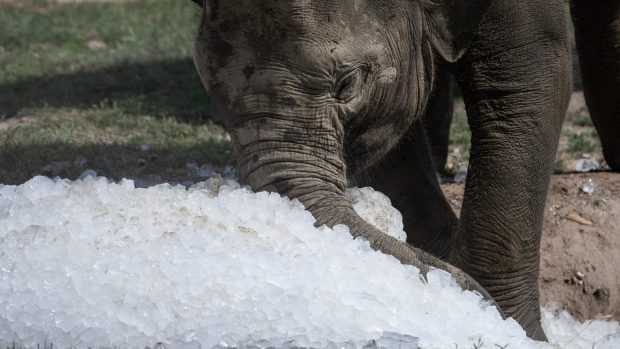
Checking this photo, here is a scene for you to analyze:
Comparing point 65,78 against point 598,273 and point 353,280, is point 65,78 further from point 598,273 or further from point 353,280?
point 353,280

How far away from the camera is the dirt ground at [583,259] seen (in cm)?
618

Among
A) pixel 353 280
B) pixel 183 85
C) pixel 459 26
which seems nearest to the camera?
pixel 353 280

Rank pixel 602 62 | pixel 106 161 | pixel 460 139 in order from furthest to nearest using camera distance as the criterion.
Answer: pixel 460 139 → pixel 602 62 → pixel 106 161

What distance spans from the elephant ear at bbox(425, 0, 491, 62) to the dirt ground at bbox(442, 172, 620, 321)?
1.78 meters

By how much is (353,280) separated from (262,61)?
3.03 ft

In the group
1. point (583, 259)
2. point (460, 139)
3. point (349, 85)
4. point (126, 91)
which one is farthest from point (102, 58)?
point (349, 85)

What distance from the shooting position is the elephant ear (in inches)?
188

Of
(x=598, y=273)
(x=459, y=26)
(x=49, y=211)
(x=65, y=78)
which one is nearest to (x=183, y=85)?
(x=65, y=78)

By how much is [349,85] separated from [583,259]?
2.35 metres

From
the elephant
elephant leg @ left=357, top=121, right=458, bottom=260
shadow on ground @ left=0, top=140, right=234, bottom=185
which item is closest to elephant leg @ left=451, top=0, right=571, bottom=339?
elephant leg @ left=357, top=121, right=458, bottom=260

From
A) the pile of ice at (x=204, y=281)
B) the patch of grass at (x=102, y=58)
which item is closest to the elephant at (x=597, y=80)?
the patch of grass at (x=102, y=58)

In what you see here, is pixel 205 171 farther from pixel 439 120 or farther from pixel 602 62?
pixel 602 62

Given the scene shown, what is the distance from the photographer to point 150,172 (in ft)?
21.3

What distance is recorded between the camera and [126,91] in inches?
375
